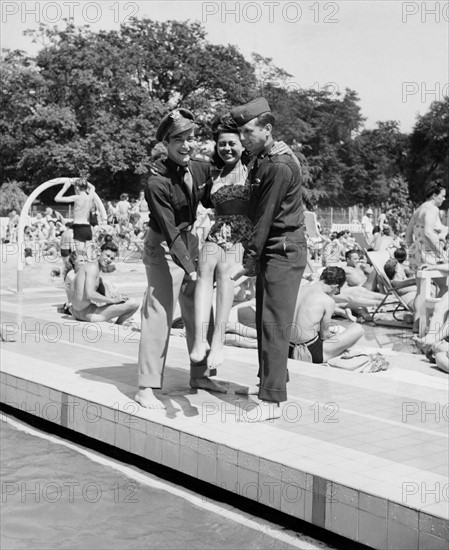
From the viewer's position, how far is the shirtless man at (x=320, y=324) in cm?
855

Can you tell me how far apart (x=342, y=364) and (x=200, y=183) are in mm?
2855

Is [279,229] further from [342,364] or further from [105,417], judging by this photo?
[342,364]

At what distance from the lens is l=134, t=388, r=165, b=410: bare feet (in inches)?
251

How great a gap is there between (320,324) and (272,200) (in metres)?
3.12

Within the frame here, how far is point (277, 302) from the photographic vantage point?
19.6 feet

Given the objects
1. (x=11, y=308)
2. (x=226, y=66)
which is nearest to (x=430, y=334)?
(x=11, y=308)

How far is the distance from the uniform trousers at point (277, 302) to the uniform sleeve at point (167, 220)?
1.84 ft

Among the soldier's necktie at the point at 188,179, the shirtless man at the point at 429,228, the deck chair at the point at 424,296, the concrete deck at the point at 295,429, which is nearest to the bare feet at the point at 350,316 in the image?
the deck chair at the point at 424,296
